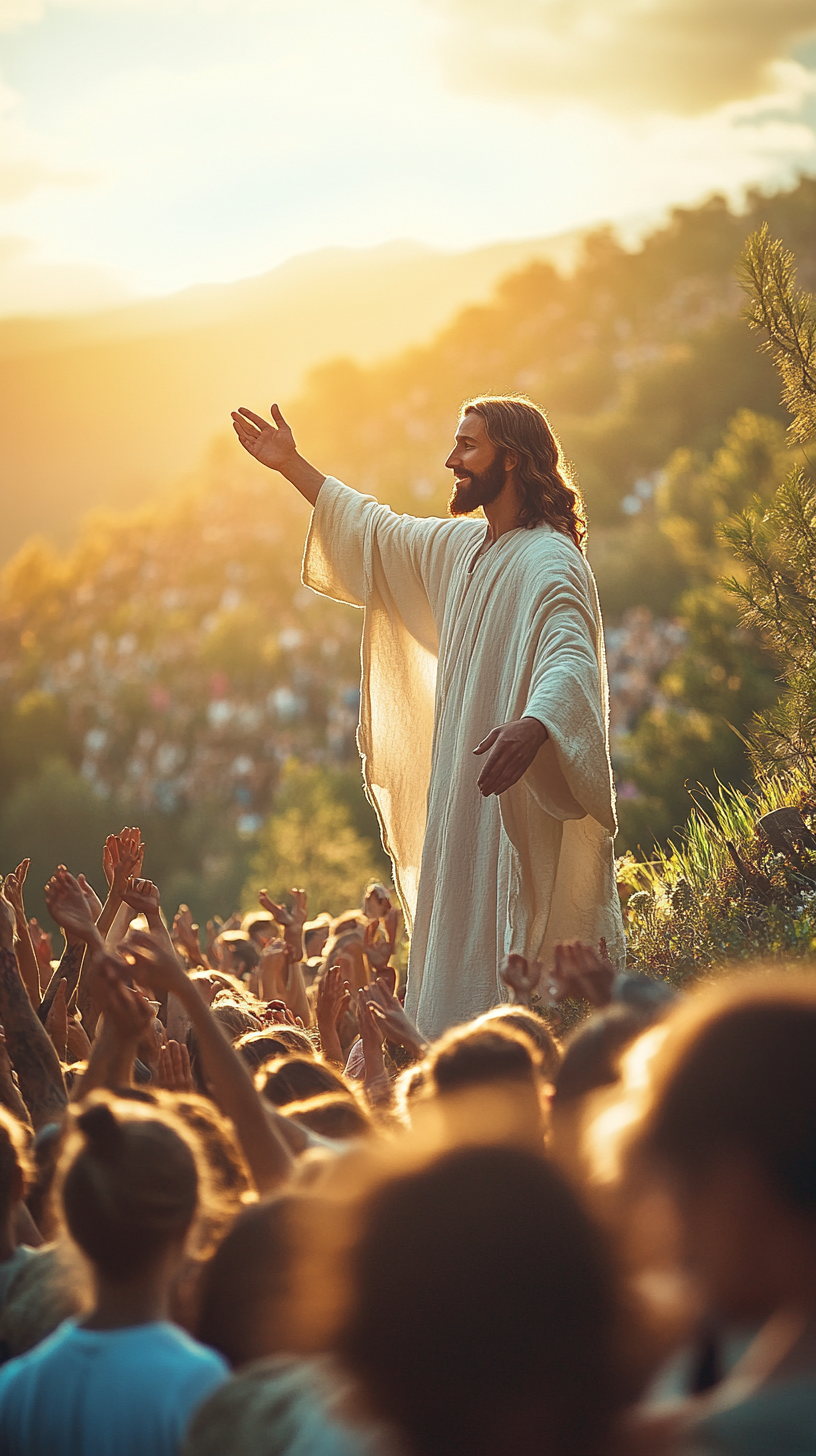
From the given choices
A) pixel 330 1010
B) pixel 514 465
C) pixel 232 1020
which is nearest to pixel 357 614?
pixel 514 465

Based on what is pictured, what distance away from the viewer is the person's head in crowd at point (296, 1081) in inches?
122

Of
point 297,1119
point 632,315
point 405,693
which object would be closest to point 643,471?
point 632,315

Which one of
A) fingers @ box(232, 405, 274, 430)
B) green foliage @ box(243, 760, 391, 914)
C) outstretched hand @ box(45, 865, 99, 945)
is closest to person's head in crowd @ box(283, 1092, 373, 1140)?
outstretched hand @ box(45, 865, 99, 945)

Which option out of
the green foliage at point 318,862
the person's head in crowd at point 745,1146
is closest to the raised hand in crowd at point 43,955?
the person's head in crowd at point 745,1146

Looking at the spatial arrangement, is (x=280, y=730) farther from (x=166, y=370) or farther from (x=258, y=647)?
(x=166, y=370)

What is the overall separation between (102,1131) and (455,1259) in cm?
81

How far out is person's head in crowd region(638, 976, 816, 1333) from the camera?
1.44 m

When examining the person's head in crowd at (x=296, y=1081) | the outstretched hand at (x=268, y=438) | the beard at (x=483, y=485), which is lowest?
the person's head in crowd at (x=296, y=1081)

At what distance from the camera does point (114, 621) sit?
7600 centimetres

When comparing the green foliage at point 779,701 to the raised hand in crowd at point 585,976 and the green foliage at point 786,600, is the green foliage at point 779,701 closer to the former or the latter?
the green foliage at point 786,600

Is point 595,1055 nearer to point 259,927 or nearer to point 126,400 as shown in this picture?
point 259,927

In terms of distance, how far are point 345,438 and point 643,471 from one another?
98.5 feet

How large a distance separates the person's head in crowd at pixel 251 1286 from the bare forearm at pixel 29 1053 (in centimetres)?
149

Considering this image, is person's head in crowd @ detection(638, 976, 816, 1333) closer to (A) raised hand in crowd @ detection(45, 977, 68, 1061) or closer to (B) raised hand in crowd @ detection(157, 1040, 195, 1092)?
(B) raised hand in crowd @ detection(157, 1040, 195, 1092)
